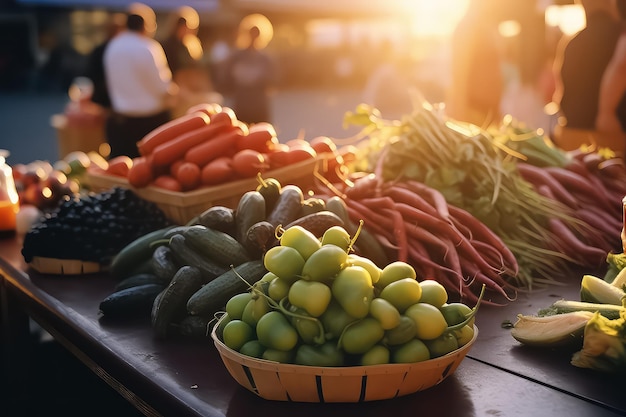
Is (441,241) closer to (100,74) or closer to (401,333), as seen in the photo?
(401,333)

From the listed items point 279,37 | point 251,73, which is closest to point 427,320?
point 251,73

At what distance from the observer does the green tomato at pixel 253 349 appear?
1595 millimetres

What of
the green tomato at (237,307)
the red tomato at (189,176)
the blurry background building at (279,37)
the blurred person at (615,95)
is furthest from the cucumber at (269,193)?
the blurry background building at (279,37)

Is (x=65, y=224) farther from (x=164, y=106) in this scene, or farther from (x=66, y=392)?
(x=164, y=106)

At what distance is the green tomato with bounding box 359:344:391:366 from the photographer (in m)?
1.54

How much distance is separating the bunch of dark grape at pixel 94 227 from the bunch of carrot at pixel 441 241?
863 millimetres

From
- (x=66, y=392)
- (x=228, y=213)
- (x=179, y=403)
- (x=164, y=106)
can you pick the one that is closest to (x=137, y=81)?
(x=164, y=106)

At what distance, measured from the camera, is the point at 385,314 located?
5.03 ft

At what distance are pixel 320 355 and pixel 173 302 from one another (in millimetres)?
680

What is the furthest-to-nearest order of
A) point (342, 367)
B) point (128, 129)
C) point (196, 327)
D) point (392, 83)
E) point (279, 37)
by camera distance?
point (279, 37) < point (392, 83) < point (128, 129) < point (196, 327) < point (342, 367)

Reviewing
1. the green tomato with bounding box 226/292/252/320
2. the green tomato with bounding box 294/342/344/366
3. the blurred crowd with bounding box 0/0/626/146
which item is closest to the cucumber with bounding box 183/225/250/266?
the green tomato with bounding box 226/292/252/320

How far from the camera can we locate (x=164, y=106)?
21.9 ft

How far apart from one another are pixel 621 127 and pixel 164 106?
4018 mm

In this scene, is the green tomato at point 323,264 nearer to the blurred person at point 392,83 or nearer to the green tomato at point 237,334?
the green tomato at point 237,334
